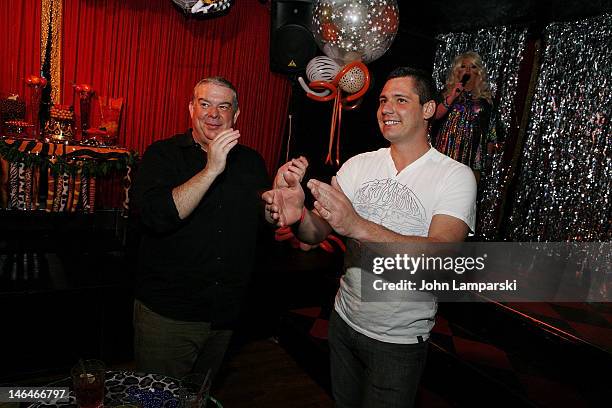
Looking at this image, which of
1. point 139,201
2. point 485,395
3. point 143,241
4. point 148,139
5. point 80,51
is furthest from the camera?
Answer: point 148,139

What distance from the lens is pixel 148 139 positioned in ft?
13.6

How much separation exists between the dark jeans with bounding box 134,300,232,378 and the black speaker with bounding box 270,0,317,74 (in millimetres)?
2717

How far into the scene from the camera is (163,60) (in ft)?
13.5

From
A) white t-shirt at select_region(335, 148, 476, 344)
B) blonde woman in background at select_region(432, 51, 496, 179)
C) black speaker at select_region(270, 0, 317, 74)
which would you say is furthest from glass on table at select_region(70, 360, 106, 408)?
blonde woman in background at select_region(432, 51, 496, 179)

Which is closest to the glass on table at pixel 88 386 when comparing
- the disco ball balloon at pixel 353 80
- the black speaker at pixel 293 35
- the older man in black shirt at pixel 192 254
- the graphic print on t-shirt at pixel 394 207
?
the older man in black shirt at pixel 192 254

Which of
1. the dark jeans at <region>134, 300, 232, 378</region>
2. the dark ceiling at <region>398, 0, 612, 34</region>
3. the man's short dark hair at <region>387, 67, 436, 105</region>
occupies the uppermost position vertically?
the dark ceiling at <region>398, 0, 612, 34</region>

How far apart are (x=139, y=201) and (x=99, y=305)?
1.36 metres

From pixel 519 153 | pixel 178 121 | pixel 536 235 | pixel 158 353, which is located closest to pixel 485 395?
pixel 158 353

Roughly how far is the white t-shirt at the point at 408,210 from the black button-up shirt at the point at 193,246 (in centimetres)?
52

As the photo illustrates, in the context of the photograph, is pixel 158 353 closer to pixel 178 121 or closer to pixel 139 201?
pixel 139 201

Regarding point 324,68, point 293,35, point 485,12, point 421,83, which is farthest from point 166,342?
point 485,12

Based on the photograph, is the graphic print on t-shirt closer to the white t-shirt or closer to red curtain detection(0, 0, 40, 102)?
the white t-shirt

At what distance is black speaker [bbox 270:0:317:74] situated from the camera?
3.74 m

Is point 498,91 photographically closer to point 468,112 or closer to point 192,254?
point 468,112
